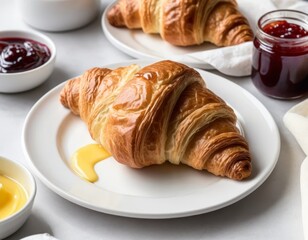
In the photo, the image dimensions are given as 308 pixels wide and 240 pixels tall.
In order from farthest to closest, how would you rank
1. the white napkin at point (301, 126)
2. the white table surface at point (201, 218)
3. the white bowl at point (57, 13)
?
1. the white bowl at point (57, 13)
2. the white napkin at point (301, 126)
3. the white table surface at point (201, 218)

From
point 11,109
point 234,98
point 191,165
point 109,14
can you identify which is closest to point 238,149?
point 191,165

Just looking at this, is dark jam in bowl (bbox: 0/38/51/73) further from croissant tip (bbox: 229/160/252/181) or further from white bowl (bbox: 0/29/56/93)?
croissant tip (bbox: 229/160/252/181)

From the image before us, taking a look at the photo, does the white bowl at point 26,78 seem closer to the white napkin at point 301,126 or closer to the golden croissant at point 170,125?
the golden croissant at point 170,125

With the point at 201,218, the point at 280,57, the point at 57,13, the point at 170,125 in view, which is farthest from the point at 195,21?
the point at 201,218

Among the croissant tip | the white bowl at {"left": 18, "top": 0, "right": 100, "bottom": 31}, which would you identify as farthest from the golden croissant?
the white bowl at {"left": 18, "top": 0, "right": 100, "bottom": 31}

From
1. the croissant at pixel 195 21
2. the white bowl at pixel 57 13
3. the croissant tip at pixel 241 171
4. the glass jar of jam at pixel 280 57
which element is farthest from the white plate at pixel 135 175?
the white bowl at pixel 57 13

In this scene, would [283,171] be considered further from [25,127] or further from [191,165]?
[25,127]
